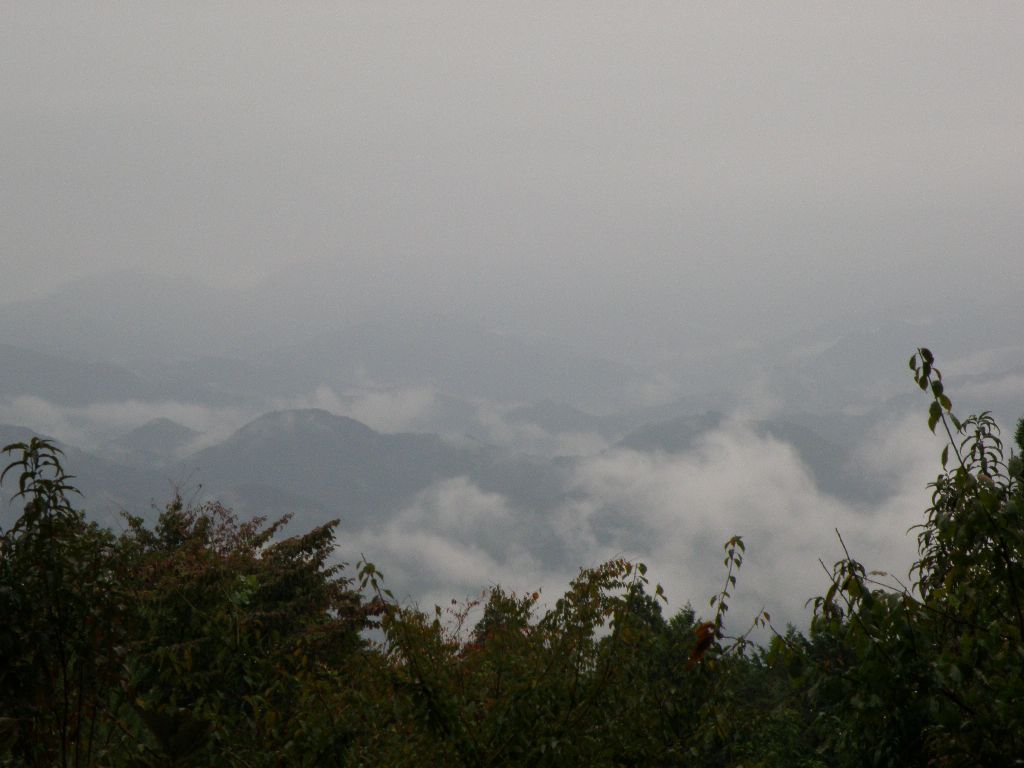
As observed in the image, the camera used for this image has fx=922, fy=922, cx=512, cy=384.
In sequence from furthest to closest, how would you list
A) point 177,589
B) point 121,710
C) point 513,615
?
point 177,589
point 513,615
point 121,710

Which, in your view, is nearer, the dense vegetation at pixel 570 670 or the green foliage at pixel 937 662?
the green foliage at pixel 937 662

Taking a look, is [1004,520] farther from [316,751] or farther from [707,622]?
[316,751]

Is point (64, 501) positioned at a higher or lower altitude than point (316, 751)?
higher

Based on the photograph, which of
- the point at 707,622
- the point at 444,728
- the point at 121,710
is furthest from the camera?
the point at 444,728

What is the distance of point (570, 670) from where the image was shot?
20.8 feet

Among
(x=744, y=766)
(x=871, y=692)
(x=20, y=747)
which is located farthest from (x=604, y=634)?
(x=20, y=747)

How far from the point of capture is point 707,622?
4.49 meters

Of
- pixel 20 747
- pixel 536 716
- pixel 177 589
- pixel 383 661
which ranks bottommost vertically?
pixel 20 747

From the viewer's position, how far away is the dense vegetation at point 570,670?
13.5ft

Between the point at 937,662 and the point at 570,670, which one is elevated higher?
the point at 570,670

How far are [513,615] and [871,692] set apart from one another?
139 inches

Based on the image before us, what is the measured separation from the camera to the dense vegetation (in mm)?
4105

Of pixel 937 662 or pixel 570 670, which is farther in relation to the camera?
pixel 570 670

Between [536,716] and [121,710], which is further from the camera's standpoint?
[536,716]
